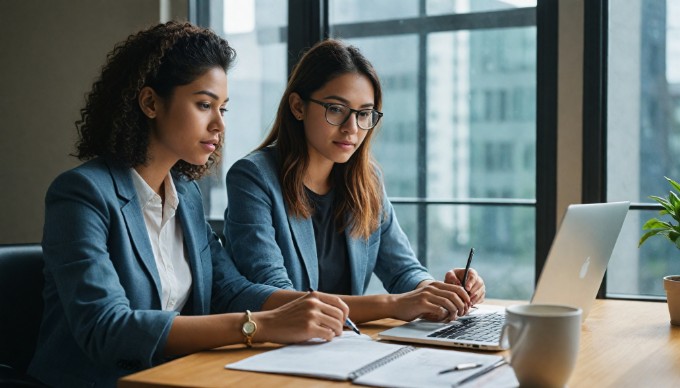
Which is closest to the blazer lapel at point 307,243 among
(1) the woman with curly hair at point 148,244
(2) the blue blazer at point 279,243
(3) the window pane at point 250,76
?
(2) the blue blazer at point 279,243

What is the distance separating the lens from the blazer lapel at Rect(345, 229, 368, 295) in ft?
7.36

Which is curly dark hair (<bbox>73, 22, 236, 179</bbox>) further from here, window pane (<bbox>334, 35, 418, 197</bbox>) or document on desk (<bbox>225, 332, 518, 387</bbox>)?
window pane (<bbox>334, 35, 418, 197</bbox>)

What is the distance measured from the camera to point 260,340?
1.52 metres

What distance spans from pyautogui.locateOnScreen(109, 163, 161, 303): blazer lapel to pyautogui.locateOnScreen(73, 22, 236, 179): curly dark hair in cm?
8

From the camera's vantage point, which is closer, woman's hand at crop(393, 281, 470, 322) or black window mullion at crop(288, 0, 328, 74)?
woman's hand at crop(393, 281, 470, 322)

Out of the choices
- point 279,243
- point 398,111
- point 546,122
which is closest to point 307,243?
point 279,243

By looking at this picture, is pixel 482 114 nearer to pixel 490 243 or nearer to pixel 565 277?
pixel 490 243

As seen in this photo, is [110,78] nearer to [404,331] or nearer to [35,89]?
[404,331]

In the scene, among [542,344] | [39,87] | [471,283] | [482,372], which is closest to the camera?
[542,344]

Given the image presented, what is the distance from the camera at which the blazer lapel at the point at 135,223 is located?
175cm

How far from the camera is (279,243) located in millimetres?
2121

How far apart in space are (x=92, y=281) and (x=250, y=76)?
2569 millimetres

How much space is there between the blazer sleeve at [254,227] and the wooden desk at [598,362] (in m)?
0.31

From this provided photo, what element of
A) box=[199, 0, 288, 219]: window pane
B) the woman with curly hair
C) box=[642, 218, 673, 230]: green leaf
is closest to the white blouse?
the woman with curly hair
